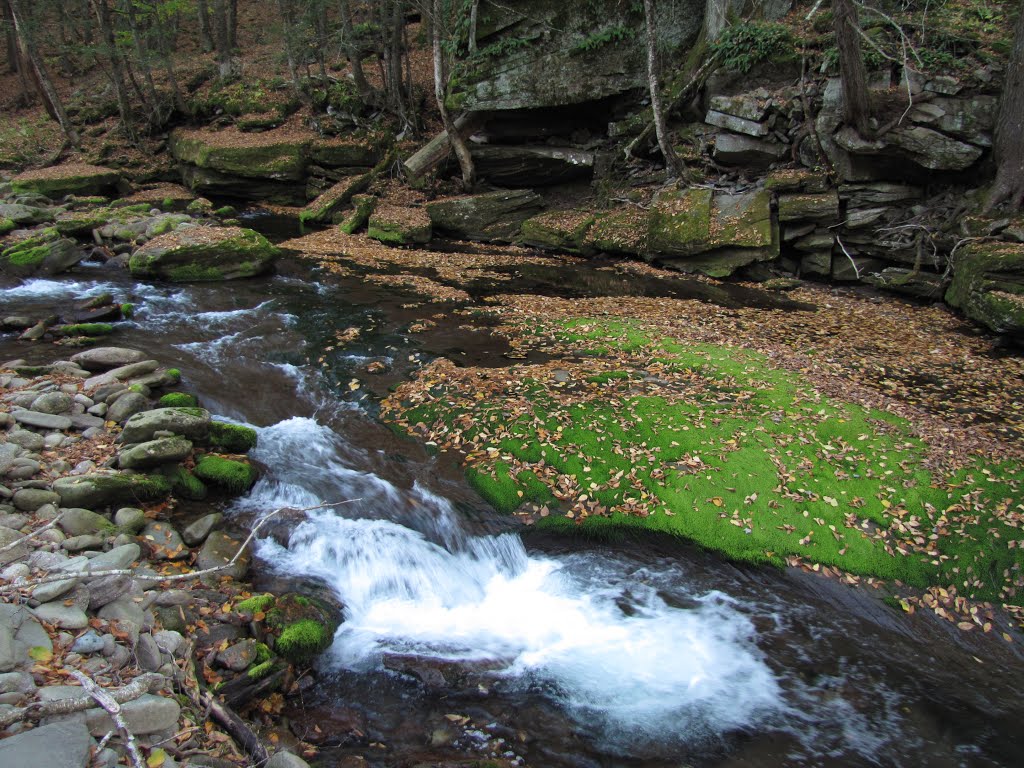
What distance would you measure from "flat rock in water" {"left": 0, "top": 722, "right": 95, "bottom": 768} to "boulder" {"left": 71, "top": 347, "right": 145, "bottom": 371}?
25.6 feet

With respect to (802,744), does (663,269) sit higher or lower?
higher

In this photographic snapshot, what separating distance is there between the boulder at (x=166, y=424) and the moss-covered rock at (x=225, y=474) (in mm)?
497

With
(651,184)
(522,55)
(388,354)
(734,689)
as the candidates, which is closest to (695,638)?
(734,689)

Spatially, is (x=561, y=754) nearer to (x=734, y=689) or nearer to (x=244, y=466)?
(x=734, y=689)

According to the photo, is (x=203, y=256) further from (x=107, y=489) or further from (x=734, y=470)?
(x=734, y=470)

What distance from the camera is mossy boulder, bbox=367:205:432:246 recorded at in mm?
20922

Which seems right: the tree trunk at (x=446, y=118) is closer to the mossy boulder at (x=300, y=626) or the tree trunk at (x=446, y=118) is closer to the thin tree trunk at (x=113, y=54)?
the thin tree trunk at (x=113, y=54)

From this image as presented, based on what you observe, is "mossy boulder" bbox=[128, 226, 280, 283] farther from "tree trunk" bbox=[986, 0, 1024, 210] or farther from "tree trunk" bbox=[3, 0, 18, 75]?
"tree trunk" bbox=[3, 0, 18, 75]

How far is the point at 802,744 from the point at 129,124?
3611 centimetres

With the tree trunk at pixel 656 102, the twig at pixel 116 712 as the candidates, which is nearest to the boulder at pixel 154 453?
the twig at pixel 116 712

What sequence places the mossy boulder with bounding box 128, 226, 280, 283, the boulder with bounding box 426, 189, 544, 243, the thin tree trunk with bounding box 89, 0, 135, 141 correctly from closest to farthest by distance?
the mossy boulder with bounding box 128, 226, 280, 283, the boulder with bounding box 426, 189, 544, 243, the thin tree trunk with bounding box 89, 0, 135, 141

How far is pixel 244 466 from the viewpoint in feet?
25.2

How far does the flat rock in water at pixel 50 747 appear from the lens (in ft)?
10.1

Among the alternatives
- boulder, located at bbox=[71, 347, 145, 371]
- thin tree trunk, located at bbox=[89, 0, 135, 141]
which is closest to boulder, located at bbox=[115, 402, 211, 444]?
boulder, located at bbox=[71, 347, 145, 371]
